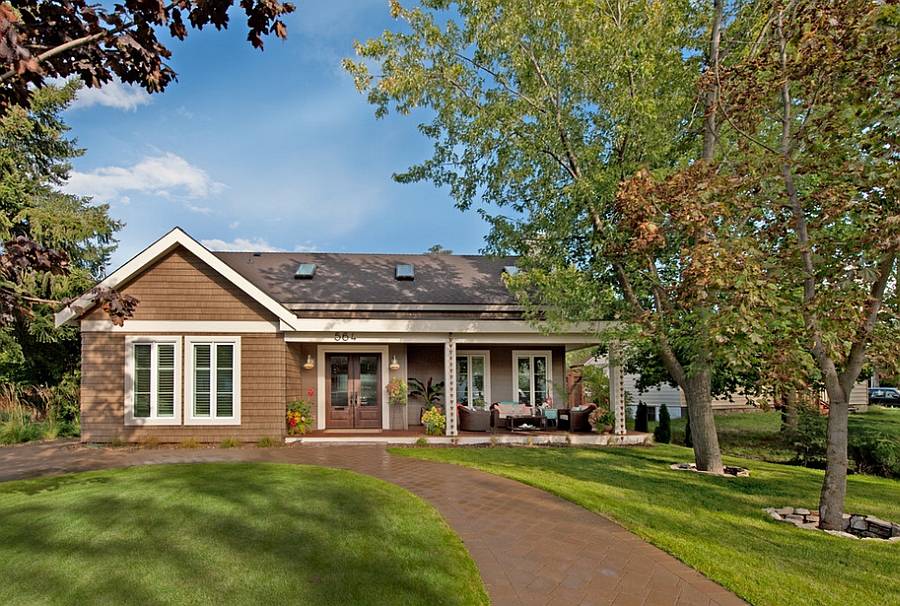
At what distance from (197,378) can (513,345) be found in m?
8.54

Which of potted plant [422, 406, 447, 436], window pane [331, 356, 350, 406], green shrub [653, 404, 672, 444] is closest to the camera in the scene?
potted plant [422, 406, 447, 436]

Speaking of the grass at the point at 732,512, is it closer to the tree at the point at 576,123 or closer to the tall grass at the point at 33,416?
the tree at the point at 576,123

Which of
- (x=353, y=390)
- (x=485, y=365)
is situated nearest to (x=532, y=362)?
(x=485, y=365)

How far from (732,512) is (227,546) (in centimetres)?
647

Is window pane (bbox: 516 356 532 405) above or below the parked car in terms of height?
above

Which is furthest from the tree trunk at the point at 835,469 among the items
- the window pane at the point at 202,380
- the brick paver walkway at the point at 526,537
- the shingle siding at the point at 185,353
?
the window pane at the point at 202,380

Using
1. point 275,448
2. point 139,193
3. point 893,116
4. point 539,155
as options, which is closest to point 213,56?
point 139,193

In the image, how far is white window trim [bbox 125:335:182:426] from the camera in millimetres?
11273

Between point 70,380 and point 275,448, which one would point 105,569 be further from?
point 70,380

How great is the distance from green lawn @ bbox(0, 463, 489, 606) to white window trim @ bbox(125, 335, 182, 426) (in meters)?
4.26

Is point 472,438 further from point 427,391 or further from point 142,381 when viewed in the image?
point 142,381

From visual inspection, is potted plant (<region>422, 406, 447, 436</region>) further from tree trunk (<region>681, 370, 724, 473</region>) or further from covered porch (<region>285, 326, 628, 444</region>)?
tree trunk (<region>681, 370, 724, 473</region>)

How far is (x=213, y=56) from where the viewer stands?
455 inches

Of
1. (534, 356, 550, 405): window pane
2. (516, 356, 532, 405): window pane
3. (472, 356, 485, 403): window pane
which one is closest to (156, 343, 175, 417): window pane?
(472, 356, 485, 403): window pane
